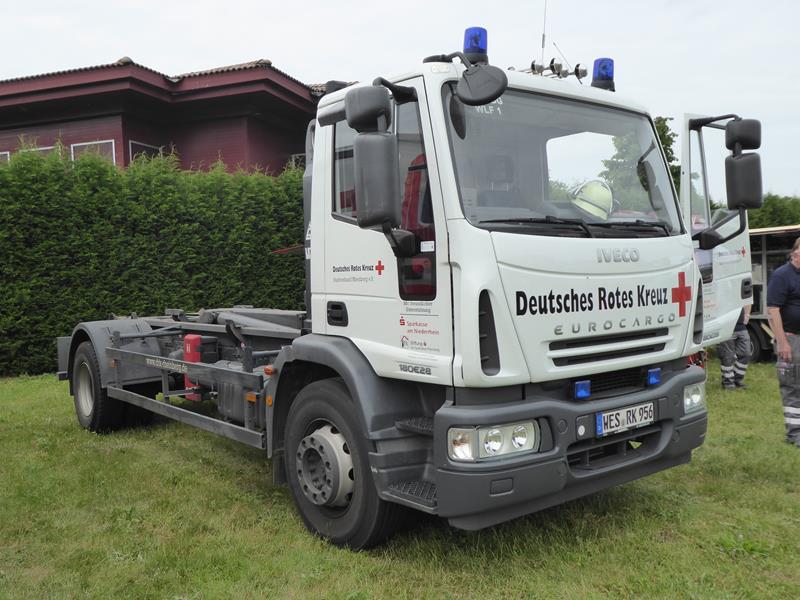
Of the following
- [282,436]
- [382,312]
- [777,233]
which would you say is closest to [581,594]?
[382,312]

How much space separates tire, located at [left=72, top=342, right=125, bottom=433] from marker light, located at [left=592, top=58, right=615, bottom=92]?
17.0ft

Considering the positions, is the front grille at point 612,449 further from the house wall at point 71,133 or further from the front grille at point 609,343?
the house wall at point 71,133

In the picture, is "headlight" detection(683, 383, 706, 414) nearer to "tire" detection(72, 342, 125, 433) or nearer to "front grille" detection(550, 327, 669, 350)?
"front grille" detection(550, 327, 669, 350)

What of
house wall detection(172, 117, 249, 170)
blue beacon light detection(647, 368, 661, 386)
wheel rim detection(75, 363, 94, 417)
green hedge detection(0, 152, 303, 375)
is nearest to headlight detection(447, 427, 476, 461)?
blue beacon light detection(647, 368, 661, 386)

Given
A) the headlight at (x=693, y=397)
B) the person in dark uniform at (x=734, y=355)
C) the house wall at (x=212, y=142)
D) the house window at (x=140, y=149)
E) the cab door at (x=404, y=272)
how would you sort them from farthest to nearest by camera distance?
the house wall at (x=212, y=142), the house window at (x=140, y=149), the person in dark uniform at (x=734, y=355), the headlight at (x=693, y=397), the cab door at (x=404, y=272)

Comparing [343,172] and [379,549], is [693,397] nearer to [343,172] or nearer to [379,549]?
[379,549]

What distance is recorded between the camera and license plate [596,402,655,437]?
144 inches

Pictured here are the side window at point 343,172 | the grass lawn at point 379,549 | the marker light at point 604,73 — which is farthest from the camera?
the marker light at point 604,73

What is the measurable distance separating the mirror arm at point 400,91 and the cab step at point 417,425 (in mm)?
1644

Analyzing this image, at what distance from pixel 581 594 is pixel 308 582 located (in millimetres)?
1355

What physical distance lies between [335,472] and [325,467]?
95 mm

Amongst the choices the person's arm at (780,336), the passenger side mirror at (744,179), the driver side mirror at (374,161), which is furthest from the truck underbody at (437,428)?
the person's arm at (780,336)

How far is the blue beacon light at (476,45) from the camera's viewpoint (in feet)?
12.0

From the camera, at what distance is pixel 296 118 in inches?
654
